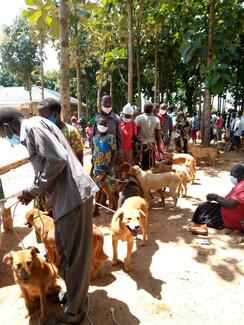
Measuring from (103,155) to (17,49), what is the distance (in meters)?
29.0

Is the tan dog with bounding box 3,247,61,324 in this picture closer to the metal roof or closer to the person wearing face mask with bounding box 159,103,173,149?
the person wearing face mask with bounding box 159,103,173,149

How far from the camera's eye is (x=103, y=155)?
582cm

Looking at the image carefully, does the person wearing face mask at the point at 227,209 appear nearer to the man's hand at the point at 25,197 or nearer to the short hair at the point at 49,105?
the short hair at the point at 49,105

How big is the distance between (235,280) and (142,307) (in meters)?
1.32

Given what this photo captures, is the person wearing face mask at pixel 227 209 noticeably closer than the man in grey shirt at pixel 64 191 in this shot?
No

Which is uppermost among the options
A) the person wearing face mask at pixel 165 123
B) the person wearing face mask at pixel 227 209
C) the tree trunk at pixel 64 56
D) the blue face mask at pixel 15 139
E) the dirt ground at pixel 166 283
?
the tree trunk at pixel 64 56

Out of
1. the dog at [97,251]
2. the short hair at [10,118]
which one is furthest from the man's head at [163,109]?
the short hair at [10,118]

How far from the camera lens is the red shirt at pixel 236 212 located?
17.2 feet

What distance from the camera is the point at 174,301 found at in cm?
370

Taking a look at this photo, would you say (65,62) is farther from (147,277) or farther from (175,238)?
(147,277)

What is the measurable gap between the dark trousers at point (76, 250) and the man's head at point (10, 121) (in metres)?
0.91

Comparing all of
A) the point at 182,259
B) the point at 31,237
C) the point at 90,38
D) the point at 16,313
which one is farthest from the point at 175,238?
the point at 90,38

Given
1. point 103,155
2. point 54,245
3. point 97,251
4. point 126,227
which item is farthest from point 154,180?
point 54,245

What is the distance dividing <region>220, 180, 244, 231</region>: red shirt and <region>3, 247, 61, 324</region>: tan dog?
322 centimetres
